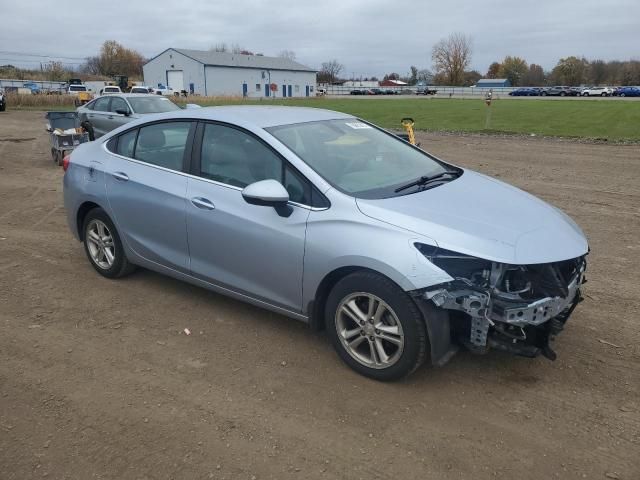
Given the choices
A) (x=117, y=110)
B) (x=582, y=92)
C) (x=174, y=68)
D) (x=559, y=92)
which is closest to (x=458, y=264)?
(x=117, y=110)

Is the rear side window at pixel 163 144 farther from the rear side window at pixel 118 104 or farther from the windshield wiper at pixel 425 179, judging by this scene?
the rear side window at pixel 118 104

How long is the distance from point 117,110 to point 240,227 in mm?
12025

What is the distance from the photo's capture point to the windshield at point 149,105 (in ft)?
46.5

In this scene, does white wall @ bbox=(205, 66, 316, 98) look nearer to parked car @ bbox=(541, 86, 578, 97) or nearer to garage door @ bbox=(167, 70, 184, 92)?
garage door @ bbox=(167, 70, 184, 92)

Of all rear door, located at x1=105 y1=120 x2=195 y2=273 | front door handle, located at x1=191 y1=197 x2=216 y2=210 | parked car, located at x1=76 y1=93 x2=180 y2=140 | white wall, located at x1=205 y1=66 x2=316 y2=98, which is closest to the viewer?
front door handle, located at x1=191 y1=197 x2=216 y2=210

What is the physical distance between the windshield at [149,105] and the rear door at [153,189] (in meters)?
9.82

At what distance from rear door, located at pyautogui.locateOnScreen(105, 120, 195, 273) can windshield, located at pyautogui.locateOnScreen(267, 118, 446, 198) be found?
0.96 m

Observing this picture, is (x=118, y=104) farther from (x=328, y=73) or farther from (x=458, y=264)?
(x=328, y=73)

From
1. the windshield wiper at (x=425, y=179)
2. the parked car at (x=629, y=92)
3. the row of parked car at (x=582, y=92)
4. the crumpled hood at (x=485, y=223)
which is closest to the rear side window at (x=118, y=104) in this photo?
the windshield wiper at (x=425, y=179)

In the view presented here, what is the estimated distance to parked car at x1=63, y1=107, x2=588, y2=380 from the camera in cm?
316

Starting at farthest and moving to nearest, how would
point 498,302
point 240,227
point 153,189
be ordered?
point 153,189
point 240,227
point 498,302

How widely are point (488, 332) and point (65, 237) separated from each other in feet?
18.0

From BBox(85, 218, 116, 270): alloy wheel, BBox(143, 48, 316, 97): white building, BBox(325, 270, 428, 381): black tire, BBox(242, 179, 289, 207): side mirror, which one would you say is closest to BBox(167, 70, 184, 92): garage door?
BBox(143, 48, 316, 97): white building

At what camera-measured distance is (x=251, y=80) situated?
284 ft
